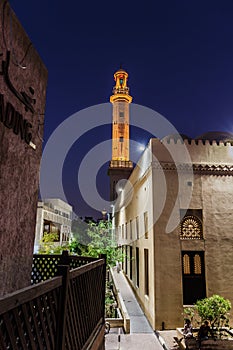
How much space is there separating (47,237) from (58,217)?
446 inches

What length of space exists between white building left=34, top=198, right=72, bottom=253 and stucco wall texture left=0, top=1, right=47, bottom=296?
1903 centimetres

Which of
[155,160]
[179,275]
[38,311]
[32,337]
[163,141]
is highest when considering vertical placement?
[163,141]

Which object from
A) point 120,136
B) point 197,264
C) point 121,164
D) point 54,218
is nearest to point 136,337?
point 197,264

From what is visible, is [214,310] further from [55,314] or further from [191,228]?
[55,314]

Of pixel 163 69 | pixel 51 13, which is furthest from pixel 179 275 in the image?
pixel 51 13

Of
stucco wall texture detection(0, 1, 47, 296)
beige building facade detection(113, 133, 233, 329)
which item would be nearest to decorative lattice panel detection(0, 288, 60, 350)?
stucco wall texture detection(0, 1, 47, 296)

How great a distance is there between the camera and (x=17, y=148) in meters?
3.51

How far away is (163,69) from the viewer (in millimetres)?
72875

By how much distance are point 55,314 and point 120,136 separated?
37.3 meters

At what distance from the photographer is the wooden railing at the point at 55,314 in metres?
1.71

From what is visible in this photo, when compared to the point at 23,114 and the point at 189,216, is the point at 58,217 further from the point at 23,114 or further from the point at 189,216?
the point at 23,114

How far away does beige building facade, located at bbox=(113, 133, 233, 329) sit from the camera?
448 inches

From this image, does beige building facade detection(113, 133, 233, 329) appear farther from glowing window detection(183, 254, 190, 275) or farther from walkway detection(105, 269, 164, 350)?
walkway detection(105, 269, 164, 350)

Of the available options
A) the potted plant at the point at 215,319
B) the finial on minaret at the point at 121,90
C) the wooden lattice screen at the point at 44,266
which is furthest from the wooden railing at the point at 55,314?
the finial on minaret at the point at 121,90
